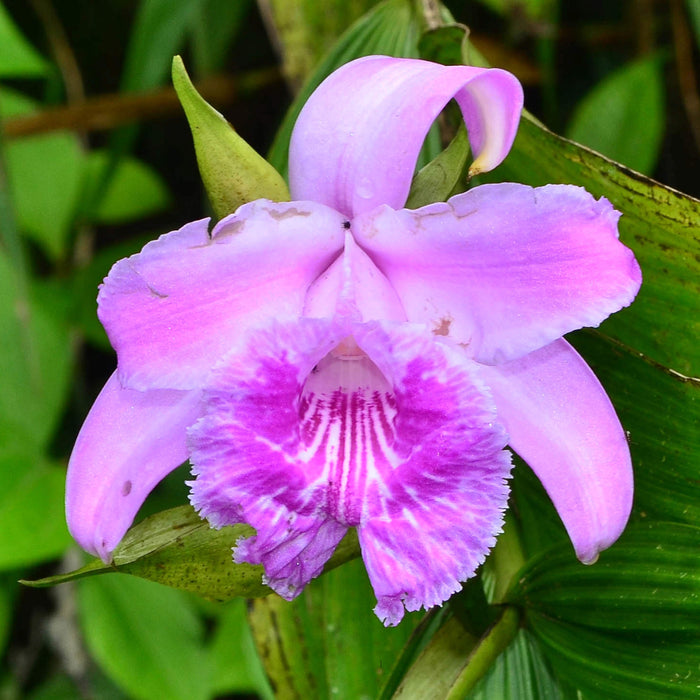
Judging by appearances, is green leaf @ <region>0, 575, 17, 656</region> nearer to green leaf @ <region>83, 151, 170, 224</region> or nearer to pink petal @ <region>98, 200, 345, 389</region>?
green leaf @ <region>83, 151, 170, 224</region>

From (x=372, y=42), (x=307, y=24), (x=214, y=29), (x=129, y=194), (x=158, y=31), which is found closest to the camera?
(x=372, y=42)

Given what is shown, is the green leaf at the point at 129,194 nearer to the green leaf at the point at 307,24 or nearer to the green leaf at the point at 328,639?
the green leaf at the point at 307,24

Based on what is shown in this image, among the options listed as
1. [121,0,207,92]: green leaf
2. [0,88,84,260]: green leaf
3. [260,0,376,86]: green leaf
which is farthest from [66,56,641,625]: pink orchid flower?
[0,88,84,260]: green leaf

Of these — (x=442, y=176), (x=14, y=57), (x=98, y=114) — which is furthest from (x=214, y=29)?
(x=442, y=176)

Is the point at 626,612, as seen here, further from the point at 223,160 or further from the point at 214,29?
the point at 214,29

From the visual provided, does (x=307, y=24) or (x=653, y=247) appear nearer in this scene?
(x=653, y=247)

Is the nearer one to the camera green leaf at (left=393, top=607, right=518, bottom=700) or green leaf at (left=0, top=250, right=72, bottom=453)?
green leaf at (left=393, top=607, right=518, bottom=700)

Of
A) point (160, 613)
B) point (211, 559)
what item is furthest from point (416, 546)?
point (160, 613)
